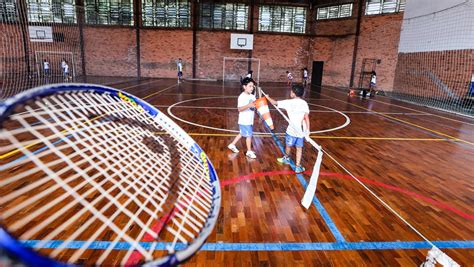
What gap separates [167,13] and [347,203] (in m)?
24.1

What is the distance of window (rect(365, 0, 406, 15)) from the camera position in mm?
19688

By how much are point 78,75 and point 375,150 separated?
968 inches

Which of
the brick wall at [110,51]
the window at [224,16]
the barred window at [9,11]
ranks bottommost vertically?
the brick wall at [110,51]

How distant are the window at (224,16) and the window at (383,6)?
959 cm

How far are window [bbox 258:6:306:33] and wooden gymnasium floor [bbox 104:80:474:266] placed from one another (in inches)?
755

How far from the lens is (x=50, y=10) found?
2244 centimetres

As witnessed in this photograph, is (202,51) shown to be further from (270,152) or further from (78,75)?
(270,152)

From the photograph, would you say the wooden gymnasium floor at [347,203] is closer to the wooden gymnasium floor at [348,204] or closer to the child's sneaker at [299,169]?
the wooden gymnasium floor at [348,204]

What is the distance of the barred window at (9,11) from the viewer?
19.7 m

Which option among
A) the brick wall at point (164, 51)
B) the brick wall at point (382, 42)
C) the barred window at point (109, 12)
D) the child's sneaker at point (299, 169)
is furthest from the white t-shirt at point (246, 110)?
the barred window at point (109, 12)

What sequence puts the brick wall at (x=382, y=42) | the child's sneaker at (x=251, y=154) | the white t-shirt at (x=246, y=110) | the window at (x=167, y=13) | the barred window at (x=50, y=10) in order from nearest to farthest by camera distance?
the white t-shirt at (x=246, y=110) < the child's sneaker at (x=251, y=154) < the brick wall at (x=382, y=42) < the barred window at (x=50, y=10) < the window at (x=167, y=13)

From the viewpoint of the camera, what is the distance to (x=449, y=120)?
11297 millimetres

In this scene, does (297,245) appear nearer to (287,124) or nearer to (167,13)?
(287,124)

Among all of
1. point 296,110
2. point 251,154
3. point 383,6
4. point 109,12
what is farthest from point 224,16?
point 296,110
